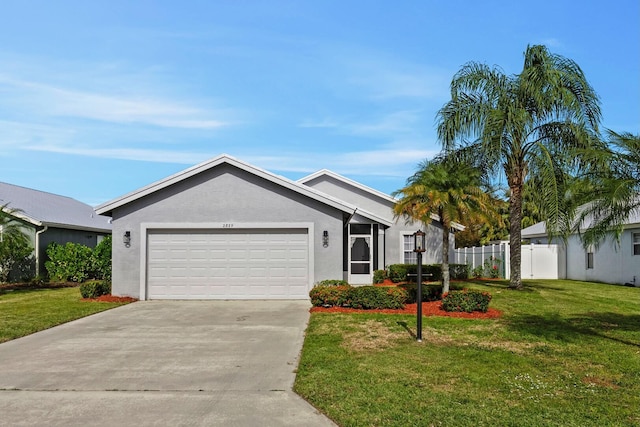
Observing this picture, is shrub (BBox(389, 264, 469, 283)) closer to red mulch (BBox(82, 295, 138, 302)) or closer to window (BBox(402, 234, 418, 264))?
window (BBox(402, 234, 418, 264))

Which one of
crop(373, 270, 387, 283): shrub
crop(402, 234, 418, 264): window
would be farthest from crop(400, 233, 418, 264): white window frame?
crop(373, 270, 387, 283): shrub

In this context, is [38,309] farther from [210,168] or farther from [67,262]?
[67,262]

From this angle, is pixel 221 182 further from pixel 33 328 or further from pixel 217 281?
pixel 33 328

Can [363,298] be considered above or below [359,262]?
below

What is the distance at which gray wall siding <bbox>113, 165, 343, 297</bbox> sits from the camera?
15.8 m

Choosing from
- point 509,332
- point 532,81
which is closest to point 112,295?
point 509,332

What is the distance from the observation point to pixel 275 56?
46.5ft

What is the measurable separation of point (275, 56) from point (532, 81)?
374 inches

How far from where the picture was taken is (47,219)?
23109mm

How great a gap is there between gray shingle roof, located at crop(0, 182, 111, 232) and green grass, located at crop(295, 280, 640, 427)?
16.9m

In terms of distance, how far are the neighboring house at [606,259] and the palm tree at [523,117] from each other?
443 cm

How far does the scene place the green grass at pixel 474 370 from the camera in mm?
5438

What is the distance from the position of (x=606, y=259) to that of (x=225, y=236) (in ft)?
61.4

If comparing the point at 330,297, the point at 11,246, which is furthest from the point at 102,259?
the point at 330,297
